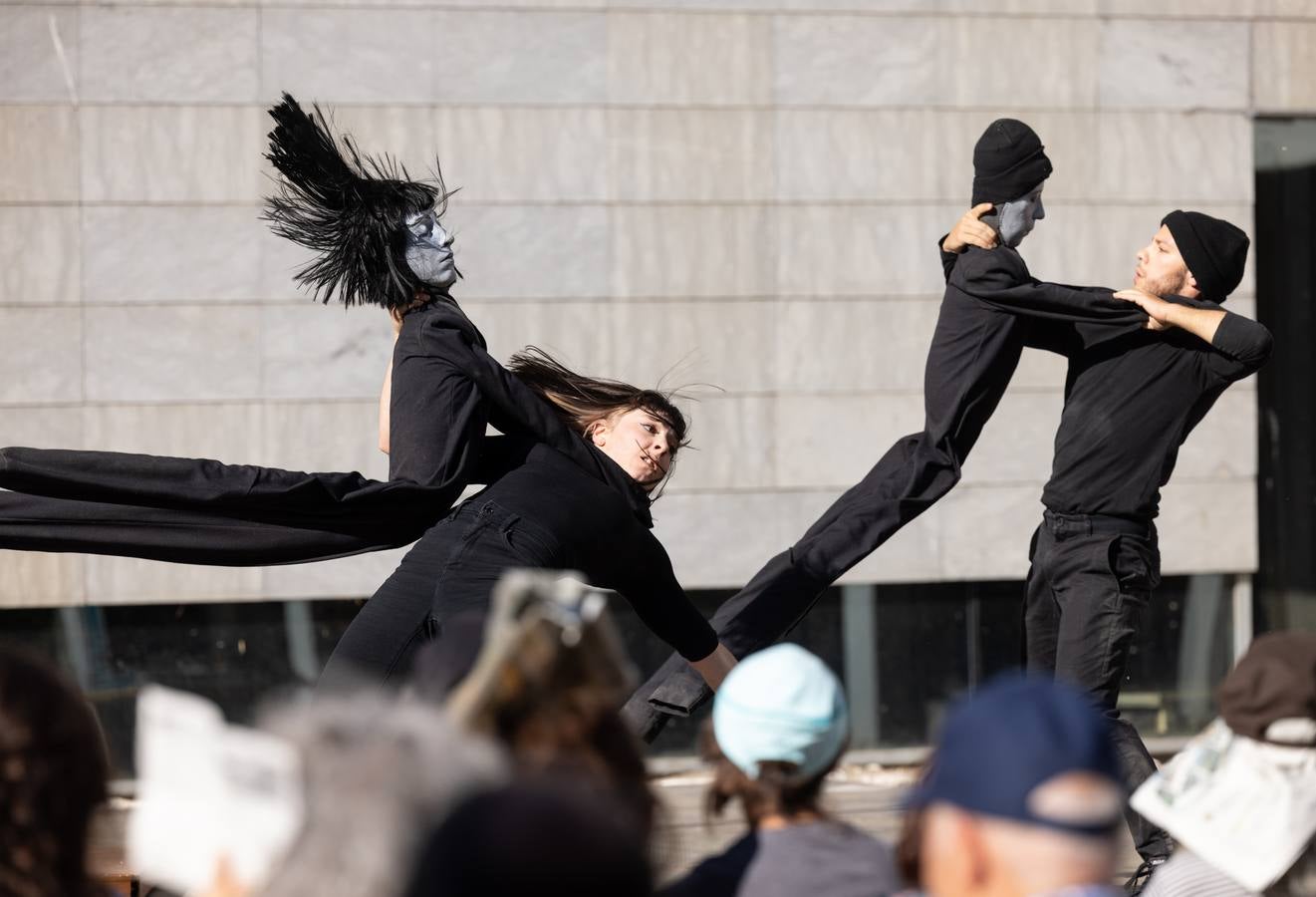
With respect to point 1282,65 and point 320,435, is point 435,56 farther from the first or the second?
point 1282,65

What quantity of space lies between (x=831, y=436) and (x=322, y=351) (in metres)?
2.40

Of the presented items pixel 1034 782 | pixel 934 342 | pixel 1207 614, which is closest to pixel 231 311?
pixel 934 342

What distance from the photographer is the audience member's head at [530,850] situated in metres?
1.22

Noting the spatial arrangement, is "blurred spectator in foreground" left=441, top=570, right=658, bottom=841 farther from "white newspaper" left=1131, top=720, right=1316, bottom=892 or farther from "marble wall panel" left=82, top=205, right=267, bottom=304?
"marble wall panel" left=82, top=205, right=267, bottom=304

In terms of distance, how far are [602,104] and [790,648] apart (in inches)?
206

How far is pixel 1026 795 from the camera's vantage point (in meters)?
1.71

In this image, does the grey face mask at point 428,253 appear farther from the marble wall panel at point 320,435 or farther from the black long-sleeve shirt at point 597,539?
the marble wall panel at point 320,435

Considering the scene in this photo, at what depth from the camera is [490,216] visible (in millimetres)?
7289

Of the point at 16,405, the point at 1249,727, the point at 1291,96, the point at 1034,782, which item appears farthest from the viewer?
the point at 1291,96

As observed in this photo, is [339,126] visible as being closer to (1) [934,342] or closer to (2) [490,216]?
Result: (2) [490,216]

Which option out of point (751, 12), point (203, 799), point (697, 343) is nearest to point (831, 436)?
point (697, 343)

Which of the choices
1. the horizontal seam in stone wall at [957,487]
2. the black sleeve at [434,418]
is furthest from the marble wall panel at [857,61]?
the black sleeve at [434,418]

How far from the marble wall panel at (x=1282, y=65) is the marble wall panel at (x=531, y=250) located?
10.6 feet

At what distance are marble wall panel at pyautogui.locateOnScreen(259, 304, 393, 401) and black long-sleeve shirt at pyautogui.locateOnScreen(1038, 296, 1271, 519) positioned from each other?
11.2 feet
